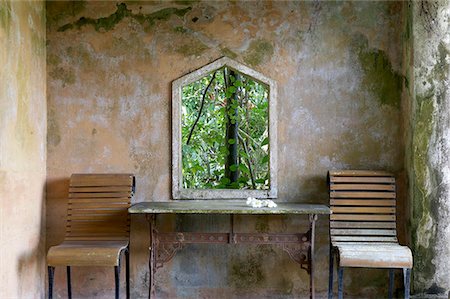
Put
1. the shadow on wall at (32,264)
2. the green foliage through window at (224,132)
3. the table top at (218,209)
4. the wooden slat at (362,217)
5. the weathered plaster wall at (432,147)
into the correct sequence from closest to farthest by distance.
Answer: the table top at (218,209)
the shadow on wall at (32,264)
the weathered plaster wall at (432,147)
the wooden slat at (362,217)
the green foliage through window at (224,132)

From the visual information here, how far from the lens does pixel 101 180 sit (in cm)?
514

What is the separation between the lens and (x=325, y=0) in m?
5.29

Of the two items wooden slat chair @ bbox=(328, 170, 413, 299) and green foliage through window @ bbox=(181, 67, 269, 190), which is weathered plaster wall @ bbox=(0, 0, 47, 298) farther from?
wooden slat chair @ bbox=(328, 170, 413, 299)

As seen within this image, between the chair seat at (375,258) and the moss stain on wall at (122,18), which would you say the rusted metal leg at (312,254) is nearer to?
the chair seat at (375,258)

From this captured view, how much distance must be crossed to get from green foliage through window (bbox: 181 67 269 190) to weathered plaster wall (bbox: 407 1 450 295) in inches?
83.9

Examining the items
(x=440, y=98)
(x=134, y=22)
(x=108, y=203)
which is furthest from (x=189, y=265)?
(x=440, y=98)

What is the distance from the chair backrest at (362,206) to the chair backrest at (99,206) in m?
2.04

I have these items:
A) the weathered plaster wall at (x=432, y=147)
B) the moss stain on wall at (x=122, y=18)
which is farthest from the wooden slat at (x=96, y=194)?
the weathered plaster wall at (x=432, y=147)

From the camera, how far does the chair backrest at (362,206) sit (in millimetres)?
4898

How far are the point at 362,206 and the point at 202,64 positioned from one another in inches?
85.3

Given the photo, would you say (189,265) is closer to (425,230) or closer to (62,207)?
(62,207)

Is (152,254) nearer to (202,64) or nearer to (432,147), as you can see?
(202,64)

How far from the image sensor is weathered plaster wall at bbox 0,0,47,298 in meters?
4.38

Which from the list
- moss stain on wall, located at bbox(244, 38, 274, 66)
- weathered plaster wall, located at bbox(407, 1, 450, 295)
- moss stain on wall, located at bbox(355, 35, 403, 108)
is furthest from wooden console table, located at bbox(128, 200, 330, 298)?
moss stain on wall, located at bbox(244, 38, 274, 66)
